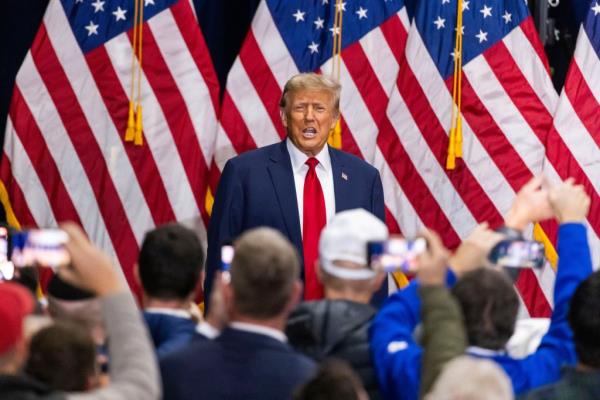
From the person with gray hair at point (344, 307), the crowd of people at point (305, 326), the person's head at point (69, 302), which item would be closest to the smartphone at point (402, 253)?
the crowd of people at point (305, 326)

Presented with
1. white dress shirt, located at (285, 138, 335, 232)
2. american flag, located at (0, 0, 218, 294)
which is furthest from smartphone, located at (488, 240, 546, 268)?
american flag, located at (0, 0, 218, 294)

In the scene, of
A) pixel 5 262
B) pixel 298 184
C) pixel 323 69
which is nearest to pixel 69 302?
pixel 5 262

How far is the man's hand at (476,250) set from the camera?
11.4 ft

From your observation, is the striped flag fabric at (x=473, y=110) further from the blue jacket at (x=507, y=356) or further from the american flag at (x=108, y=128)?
the blue jacket at (x=507, y=356)

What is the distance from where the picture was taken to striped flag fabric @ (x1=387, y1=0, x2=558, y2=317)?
6988 mm

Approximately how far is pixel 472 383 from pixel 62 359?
85cm

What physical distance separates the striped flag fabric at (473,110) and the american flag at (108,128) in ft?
3.46

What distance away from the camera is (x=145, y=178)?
6.93 metres

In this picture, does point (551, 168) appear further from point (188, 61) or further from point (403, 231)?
point (188, 61)

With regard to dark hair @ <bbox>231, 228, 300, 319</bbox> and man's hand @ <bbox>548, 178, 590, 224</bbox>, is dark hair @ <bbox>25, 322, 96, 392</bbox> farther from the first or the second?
man's hand @ <bbox>548, 178, 590, 224</bbox>

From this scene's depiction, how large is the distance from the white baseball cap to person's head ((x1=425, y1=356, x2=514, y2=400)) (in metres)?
0.89

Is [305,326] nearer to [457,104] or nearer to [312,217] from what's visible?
[312,217]

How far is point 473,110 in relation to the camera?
705 centimetres

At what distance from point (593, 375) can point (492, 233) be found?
531mm
